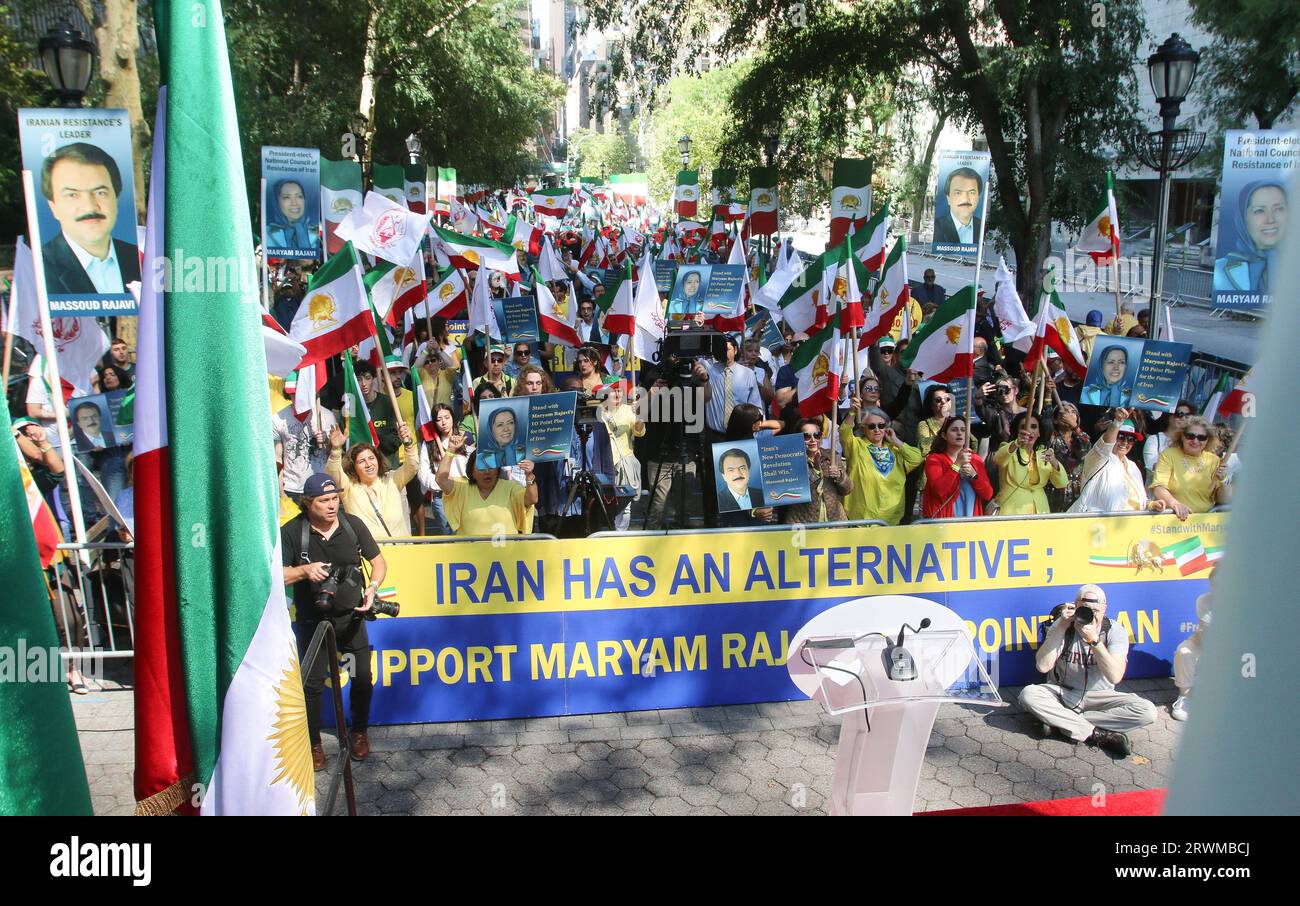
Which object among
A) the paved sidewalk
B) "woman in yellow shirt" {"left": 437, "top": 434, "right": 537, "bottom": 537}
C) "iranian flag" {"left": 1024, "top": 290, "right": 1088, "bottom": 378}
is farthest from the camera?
"iranian flag" {"left": 1024, "top": 290, "right": 1088, "bottom": 378}

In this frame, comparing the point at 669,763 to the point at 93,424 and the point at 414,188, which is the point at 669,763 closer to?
the point at 93,424

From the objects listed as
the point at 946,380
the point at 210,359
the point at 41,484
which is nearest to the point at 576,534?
the point at 946,380

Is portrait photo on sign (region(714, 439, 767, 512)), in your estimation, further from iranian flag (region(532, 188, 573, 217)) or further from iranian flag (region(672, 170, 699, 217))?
iranian flag (region(532, 188, 573, 217))

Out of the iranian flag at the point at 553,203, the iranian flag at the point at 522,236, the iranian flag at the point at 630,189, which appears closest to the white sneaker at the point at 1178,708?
the iranian flag at the point at 522,236

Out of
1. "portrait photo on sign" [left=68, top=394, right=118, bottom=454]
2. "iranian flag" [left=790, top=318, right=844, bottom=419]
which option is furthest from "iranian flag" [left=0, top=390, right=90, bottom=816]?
"iranian flag" [left=790, top=318, right=844, bottom=419]

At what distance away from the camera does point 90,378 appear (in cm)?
952

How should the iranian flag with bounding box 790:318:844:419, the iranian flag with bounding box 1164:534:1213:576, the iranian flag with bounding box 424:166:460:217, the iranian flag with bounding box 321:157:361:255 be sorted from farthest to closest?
the iranian flag with bounding box 424:166:460:217 < the iranian flag with bounding box 321:157:361:255 < the iranian flag with bounding box 790:318:844:419 < the iranian flag with bounding box 1164:534:1213:576

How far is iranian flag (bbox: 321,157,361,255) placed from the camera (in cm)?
1187

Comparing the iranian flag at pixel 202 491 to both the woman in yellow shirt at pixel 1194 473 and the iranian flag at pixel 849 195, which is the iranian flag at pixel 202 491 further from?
the iranian flag at pixel 849 195

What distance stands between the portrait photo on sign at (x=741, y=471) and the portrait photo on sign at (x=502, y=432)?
1431 millimetres

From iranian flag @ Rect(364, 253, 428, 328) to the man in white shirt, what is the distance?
3208 millimetres

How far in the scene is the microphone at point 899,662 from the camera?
4.03m

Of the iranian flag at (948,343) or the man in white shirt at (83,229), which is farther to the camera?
the iranian flag at (948,343)

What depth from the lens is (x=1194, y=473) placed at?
316 inches
